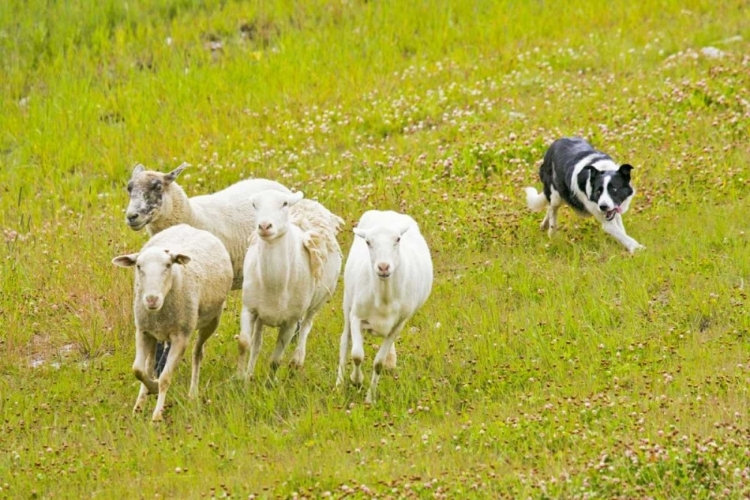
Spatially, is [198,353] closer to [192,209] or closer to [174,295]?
[174,295]

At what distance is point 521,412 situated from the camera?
937cm

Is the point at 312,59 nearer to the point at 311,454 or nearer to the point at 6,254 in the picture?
the point at 6,254

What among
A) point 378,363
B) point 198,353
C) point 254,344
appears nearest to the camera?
point 378,363

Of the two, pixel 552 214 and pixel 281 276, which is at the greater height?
pixel 281 276

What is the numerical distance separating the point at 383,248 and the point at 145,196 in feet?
9.65

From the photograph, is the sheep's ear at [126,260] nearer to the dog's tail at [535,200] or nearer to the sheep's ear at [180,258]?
the sheep's ear at [180,258]

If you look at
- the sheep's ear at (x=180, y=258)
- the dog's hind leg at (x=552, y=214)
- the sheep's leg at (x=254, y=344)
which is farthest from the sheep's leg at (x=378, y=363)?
the dog's hind leg at (x=552, y=214)

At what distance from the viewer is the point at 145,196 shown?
453 inches

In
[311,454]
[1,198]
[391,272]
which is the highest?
[391,272]

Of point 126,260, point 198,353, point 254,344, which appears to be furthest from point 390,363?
point 126,260

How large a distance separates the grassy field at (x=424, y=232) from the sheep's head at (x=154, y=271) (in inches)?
41.8

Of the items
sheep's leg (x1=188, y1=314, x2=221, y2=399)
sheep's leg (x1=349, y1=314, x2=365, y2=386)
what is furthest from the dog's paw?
sheep's leg (x1=188, y1=314, x2=221, y2=399)

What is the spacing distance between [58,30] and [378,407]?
12971 mm

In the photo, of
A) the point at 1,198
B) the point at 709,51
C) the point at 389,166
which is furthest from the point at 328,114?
the point at 709,51
